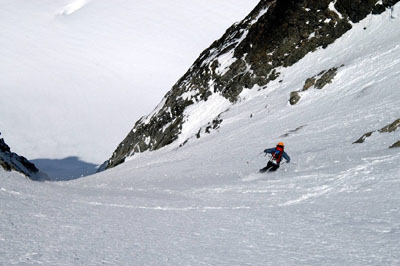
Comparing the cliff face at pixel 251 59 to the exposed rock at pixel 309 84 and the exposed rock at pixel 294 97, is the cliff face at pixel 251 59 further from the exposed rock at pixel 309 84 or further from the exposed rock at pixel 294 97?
the exposed rock at pixel 309 84

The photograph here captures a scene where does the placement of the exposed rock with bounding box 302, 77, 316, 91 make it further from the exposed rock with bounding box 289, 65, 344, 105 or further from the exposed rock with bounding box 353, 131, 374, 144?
the exposed rock with bounding box 353, 131, 374, 144

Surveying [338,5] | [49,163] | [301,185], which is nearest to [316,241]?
[301,185]

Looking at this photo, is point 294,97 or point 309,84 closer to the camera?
point 294,97

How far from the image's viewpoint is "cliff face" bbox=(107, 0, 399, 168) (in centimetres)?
3916

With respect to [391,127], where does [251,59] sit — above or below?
above

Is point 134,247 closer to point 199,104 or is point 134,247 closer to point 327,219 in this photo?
point 327,219

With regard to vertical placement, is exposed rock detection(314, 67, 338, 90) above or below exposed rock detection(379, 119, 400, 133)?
above

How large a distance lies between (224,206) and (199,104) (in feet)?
118

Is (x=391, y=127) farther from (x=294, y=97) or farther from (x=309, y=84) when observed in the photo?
(x=309, y=84)

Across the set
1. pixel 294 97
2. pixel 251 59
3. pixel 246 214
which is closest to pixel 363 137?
pixel 246 214

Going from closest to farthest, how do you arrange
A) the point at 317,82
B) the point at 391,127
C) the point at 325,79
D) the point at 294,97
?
the point at 391,127 < the point at 325,79 < the point at 294,97 < the point at 317,82

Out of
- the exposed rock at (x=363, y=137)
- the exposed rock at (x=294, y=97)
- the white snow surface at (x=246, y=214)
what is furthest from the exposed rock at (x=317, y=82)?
the exposed rock at (x=363, y=137)

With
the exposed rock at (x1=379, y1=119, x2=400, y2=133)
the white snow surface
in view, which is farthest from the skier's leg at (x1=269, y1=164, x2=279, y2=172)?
the exposed rock at (x1=379, y1=119, x2=400, y2=133)

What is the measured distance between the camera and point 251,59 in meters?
44.0
